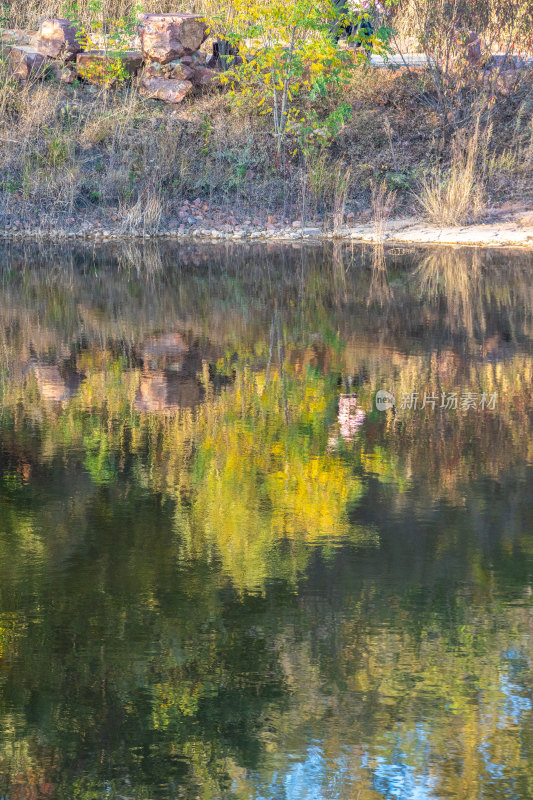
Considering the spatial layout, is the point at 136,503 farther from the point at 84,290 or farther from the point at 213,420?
the point at 84,290

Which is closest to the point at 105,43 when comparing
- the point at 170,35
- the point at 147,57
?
the point at 147,57

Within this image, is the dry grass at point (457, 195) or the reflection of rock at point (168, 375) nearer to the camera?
the reflection of rock at point (168, 375)

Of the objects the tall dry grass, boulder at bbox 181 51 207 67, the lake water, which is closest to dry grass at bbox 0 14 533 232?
boulder at bbox 181 51 207 67

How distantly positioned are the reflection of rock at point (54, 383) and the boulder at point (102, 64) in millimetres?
14216

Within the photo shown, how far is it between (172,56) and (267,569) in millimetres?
19280

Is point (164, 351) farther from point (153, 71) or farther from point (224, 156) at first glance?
point (153, 71)

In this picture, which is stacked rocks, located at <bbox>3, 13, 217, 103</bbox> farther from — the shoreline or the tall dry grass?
the shoreline

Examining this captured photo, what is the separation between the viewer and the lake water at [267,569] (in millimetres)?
3395

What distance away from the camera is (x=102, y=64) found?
22.2 metres

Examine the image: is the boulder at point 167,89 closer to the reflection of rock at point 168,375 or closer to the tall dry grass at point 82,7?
the tall dry grass at point 82,7

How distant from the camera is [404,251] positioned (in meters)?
16.8

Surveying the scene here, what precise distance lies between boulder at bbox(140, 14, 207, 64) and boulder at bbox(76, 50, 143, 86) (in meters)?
0.31

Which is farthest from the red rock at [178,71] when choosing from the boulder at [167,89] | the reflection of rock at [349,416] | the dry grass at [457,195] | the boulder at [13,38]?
the reflection of rock at [349,416]

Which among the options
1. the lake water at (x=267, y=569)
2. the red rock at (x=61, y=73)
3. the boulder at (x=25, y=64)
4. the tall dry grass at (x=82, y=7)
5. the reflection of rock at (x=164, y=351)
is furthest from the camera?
the tall dry grass at (x=82, y=7)
